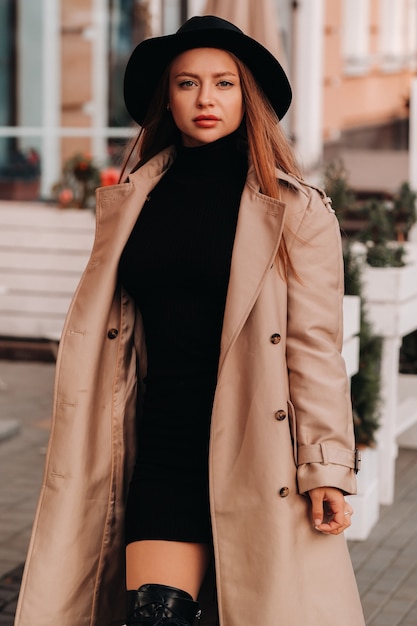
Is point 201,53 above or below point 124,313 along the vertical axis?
above

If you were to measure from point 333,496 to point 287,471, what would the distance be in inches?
4.6

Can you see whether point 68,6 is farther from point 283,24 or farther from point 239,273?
point 239,273

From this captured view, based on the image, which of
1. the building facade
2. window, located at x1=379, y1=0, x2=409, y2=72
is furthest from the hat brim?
window, located at x1=379, y1=0, x2=409, y2=72

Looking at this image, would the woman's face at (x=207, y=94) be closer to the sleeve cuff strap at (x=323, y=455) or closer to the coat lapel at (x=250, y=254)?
the coat lapel at (x=250, y=254)

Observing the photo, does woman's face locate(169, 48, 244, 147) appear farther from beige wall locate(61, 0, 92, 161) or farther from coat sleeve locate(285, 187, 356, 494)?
beige wall locate(61, 0, 92, 161)

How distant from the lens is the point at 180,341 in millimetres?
2977

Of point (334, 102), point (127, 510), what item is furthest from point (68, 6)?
point (127, 510)

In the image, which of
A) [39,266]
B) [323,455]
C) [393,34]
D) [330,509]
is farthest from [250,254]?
[393,34]

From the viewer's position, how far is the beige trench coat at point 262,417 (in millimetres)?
2898

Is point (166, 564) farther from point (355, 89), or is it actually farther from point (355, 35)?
point (355, 35)

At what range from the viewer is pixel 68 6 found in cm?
1037

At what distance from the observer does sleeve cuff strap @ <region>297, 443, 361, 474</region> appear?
288cm

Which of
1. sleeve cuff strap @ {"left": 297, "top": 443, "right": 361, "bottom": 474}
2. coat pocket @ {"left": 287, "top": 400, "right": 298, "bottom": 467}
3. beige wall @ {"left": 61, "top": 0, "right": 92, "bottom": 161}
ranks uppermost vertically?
beige wall @ {"left": 61, "top": 0, "right": 92, "bottom": 161}

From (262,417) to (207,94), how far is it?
0.75 meters
